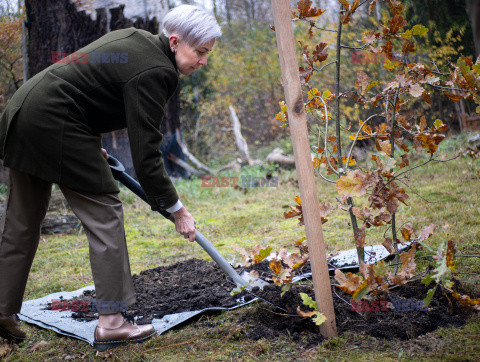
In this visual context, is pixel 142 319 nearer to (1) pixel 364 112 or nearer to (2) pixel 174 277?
(2) pixel 174 277

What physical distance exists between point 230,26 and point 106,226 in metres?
13.8

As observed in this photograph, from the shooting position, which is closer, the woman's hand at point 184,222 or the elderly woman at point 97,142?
the elderly woman at point 97,142

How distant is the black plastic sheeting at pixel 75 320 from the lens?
212 centimetres

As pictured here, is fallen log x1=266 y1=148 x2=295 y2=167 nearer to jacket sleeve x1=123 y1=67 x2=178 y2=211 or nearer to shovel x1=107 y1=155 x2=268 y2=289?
shovel x1=107 y1=155 x2=268 y2=289

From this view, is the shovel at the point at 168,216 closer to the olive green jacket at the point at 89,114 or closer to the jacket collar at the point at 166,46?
the olive green jacket at the point at 89,114

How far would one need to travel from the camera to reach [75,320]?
7.64 ft

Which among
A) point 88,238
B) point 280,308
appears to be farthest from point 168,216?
point 280,308

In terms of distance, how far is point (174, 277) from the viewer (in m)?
2.85

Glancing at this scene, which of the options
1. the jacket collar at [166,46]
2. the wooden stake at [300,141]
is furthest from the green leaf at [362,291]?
the jacket collar at [166,46]

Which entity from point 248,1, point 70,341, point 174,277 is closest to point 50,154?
point 70,341

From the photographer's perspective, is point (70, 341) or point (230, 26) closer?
point (70, 341)

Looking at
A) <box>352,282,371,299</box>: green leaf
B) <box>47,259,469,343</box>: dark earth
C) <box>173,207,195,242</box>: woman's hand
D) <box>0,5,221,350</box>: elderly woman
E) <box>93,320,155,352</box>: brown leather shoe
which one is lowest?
<box>47,259,469,343</box>: dark earth

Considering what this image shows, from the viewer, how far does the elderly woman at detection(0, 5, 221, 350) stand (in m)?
1.87

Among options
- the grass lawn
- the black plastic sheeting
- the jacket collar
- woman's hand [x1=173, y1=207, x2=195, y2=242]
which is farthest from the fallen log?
the jacket collar
